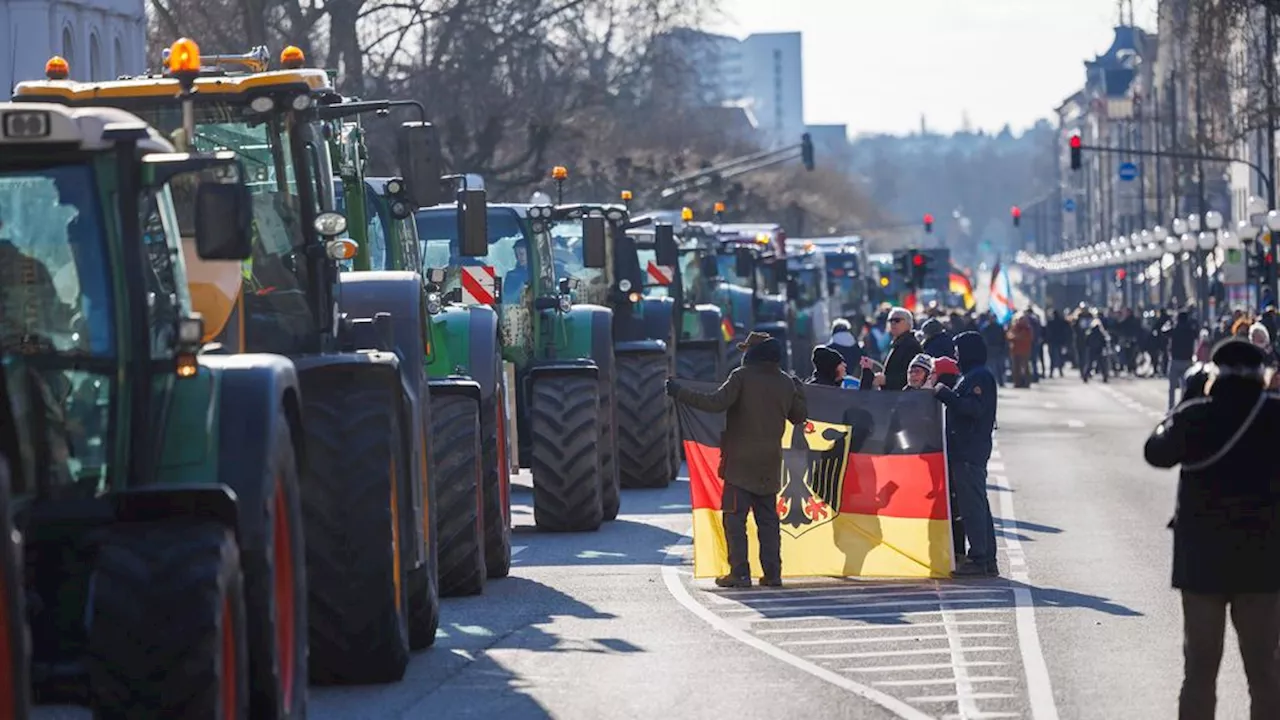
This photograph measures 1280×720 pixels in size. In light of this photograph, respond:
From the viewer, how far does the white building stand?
144 feet

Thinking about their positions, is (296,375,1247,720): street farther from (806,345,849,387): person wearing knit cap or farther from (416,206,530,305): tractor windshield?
(416,206,530,305): tractor windshield

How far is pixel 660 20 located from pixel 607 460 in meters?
48.6

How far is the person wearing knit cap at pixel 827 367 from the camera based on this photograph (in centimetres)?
1972

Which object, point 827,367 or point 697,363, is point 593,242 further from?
point 697,363

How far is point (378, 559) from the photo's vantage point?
40.1ft

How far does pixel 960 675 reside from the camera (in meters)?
13.3

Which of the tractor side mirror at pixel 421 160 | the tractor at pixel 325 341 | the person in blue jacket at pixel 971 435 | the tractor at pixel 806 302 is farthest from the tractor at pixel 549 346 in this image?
the tractor at pixel 806 302

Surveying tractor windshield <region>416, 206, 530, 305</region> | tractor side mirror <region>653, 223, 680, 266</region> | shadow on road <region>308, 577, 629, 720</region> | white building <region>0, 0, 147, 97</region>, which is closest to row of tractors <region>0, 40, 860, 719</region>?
shadow on road <region>308, 577, 629, 720</region>

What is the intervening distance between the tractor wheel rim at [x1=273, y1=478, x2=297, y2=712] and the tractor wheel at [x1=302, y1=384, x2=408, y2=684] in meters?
1.41

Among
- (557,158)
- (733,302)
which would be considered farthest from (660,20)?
(733,302)

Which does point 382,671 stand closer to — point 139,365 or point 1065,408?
point 139,365

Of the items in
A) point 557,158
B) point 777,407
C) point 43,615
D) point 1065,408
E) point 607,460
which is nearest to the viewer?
point 43,615

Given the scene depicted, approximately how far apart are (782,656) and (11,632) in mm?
6733

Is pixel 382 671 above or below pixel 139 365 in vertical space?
below
